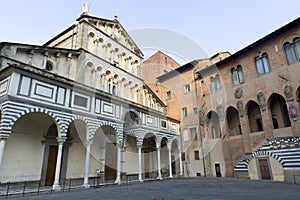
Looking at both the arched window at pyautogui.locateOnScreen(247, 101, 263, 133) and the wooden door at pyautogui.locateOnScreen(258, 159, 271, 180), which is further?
the arched window at pyautogui.locateOnScreen(247, 101, 263, 133)

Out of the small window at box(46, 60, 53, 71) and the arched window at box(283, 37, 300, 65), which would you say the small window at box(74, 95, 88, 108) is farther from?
the arched window at box(283, 37, 300, 65)

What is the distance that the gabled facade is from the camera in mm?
10781

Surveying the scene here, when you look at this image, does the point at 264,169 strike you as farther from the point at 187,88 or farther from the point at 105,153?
the point at 105,153

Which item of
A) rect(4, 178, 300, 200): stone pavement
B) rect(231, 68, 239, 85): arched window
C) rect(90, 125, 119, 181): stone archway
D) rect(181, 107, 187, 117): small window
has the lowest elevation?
rect(4, 178, 300, 200): stone pavement

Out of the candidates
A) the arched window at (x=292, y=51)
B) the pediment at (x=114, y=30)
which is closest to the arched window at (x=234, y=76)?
the arched window at (x=292, y=51)

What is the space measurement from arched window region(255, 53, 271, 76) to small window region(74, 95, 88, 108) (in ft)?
48.2

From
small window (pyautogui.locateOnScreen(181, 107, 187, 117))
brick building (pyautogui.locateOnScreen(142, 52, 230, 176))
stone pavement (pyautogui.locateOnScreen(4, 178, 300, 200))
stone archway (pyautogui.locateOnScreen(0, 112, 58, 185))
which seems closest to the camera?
stone pavement (pyautogui.locateOnScreen(4, 178, 300, 200))

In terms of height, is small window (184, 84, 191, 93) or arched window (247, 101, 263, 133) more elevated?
small window (184, 84, 191, 93)

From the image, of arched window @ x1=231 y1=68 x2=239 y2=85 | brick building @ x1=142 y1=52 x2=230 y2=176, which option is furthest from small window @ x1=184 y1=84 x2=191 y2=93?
arched window @ x1=231 y1=68 x2=239 y2=85

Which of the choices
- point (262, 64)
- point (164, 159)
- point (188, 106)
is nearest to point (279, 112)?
point (262, 64)

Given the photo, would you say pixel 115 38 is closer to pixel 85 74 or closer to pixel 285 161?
pixel 85 74

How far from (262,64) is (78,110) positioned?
1556 centimetres

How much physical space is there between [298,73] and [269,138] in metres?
5.38

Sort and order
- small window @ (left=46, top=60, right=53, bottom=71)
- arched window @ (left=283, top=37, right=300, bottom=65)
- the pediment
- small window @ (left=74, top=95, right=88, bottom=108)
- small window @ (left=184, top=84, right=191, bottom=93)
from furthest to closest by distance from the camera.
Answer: small window @ (left=184, top=84, right=191, bottom=93) → the pediment → arched window @ (left=283, top=37, right=300, bottom=65) → small window @ (left=46, top=60, right=53, bottom=71) → small window @ (left=74, top=95, right=88, bottom=108)
